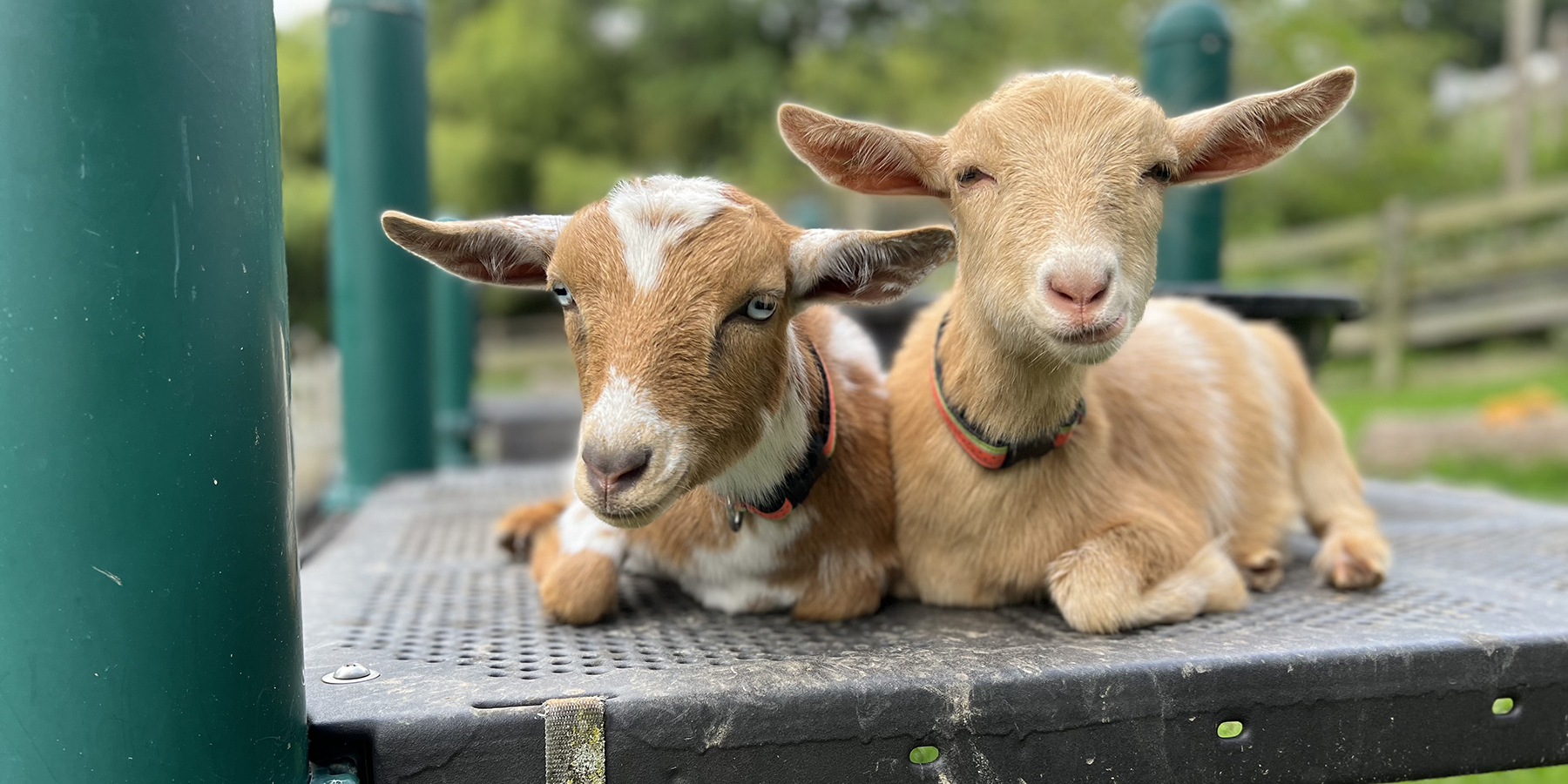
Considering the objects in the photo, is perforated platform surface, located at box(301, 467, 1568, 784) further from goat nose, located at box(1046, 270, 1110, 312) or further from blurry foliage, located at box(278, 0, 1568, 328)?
blurry foliage, located at box(278, 0, 1568, 328)

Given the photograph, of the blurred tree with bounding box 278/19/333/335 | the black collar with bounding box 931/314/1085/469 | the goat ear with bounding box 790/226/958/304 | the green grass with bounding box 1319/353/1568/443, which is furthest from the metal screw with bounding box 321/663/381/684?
the blurred tree with bounding box 278/19/333/335

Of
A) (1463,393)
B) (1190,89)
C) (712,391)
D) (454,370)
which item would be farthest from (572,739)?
(1463,393)

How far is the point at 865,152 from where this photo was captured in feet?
7.03

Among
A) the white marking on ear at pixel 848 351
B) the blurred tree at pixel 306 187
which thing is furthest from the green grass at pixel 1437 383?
the blurred tree at pixel 306 187

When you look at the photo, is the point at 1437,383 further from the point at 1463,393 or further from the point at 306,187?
the point at 306,187

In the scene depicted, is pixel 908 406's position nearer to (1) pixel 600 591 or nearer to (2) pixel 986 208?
(2) pixel 986 208

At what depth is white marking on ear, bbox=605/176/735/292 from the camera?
6.13 ft

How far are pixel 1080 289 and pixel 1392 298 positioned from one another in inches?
494

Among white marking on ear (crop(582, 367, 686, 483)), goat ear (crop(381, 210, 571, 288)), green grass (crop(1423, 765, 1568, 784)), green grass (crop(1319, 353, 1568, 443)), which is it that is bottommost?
green grass (crop(1319, 353, 1568, 443))

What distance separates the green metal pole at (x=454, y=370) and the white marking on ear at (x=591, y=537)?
16.5ft

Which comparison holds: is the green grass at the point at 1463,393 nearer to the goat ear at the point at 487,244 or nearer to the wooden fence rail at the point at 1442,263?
the wooden fence rail at the point at 1442,263

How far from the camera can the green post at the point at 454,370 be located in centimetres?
728

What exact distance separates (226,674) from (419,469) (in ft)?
11.4

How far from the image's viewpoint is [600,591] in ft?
7.52
